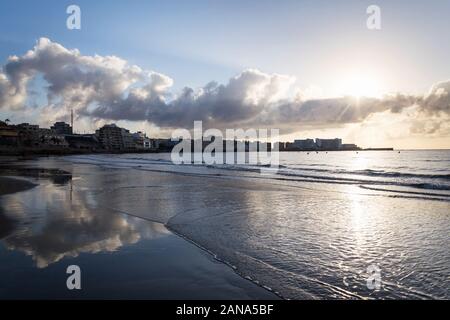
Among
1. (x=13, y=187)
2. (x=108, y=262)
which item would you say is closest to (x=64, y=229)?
(x=108, y=262)

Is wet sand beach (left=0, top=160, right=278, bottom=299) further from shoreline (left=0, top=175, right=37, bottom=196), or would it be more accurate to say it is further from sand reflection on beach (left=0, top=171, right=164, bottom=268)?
shoreline (left=0, top=175, right=37, bottom=196)

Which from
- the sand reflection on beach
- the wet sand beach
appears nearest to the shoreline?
the sand reflection on beach

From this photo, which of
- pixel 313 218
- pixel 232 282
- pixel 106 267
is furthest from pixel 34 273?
pixel 313 218

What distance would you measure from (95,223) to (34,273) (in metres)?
4.26

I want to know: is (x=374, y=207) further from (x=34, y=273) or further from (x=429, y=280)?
(x=34, y=273)

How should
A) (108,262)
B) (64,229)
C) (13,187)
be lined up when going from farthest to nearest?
(13,187) → (64,229) → (108,262)

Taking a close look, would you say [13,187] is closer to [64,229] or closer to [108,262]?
[64,229]

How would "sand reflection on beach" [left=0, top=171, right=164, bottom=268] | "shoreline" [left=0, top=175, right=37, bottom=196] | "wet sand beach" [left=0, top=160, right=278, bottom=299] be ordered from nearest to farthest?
"wet sand beach" [left=0, top=160, right=278, bottom=299] < "sand reflection on beach" [left=0, top=171, right=164, bottom=268] < "shoreline" [left=0, top=175, right=37, bottom=196]

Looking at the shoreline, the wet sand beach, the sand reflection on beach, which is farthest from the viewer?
the shoreline

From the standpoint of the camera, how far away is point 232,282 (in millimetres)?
5477

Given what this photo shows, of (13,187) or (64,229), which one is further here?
(13,187)
